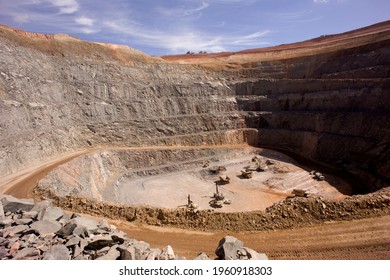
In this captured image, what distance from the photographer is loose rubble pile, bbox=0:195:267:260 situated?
366 inches

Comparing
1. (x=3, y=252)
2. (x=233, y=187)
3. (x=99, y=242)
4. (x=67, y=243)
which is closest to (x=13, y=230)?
(x=3, y=252)

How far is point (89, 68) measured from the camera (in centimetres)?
4212

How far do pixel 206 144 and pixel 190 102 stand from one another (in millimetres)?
8702

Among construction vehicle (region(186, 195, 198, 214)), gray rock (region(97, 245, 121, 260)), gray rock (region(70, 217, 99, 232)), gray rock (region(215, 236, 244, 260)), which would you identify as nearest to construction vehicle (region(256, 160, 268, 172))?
construction vehicle (region(186, 195, 198, 214))

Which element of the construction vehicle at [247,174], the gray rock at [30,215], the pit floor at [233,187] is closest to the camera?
the gray rock at [30,215]

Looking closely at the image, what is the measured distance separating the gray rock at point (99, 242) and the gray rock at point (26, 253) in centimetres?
178

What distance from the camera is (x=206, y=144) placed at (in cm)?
4131

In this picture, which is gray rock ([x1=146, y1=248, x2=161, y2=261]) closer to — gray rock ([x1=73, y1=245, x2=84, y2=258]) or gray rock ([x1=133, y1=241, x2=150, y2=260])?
gray rock ([x1=133, y1=241, x2=150, y2=260])

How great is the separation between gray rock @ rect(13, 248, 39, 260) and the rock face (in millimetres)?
17515

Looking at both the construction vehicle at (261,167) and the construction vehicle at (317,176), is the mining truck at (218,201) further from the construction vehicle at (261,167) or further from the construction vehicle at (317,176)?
the construction vehicle at (317,176)

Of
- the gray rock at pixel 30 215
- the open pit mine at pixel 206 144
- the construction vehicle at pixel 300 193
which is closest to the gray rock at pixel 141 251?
the open pit mine at pixel 206 144

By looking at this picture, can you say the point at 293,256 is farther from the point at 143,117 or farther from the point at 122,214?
the point at 143,117

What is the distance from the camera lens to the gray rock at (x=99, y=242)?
398 inches

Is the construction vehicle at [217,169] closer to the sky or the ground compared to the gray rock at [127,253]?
closer to the ground
